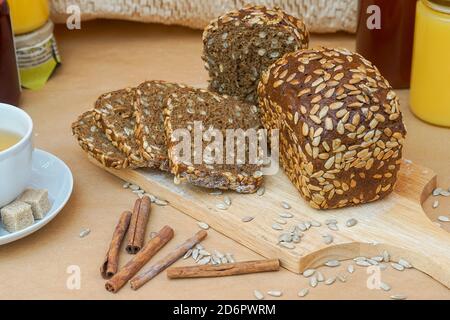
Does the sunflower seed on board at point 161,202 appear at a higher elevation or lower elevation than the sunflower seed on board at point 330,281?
higher

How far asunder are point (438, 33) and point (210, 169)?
59 cm

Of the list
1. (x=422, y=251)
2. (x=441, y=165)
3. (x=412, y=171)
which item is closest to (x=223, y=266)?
(x=422, y=251)

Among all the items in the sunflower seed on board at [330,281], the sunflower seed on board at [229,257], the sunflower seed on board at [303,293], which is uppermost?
the sunflower seed on board at [229,257]

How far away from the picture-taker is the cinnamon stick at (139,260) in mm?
1475

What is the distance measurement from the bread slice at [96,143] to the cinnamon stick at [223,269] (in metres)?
0.31

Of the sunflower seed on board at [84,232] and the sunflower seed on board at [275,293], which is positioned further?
the sunflower seed on board at [84,232]

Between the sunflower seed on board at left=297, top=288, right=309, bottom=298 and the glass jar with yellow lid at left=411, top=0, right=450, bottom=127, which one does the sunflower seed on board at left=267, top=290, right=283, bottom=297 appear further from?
the glass jar with yellow lid at left=411, top=0, right=450, bottom=127

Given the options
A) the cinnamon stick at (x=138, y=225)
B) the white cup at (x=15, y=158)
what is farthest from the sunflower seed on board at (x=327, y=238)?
the white cup at (x=15, y=158)

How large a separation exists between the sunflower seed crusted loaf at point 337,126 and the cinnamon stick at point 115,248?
0.34 metres

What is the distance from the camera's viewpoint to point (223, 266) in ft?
4.98

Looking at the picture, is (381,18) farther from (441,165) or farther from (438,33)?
(441,165)

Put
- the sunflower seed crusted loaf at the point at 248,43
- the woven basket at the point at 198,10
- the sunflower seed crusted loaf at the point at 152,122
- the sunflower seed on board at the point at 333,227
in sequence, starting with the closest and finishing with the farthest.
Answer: the sunflower seed on board at the point at 333,227, the sunflower seed crusted loaf at the point at 152,122, the sunflower seed crusted loaf at the point at 248,43, the woven basket at the point at 198,10

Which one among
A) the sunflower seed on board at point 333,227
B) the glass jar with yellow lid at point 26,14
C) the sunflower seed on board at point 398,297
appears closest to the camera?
the sunflower seed on board at point 398,297

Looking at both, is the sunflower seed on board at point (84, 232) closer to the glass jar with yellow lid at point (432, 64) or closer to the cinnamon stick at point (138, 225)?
the cinnamon stick at point (138, 225)
